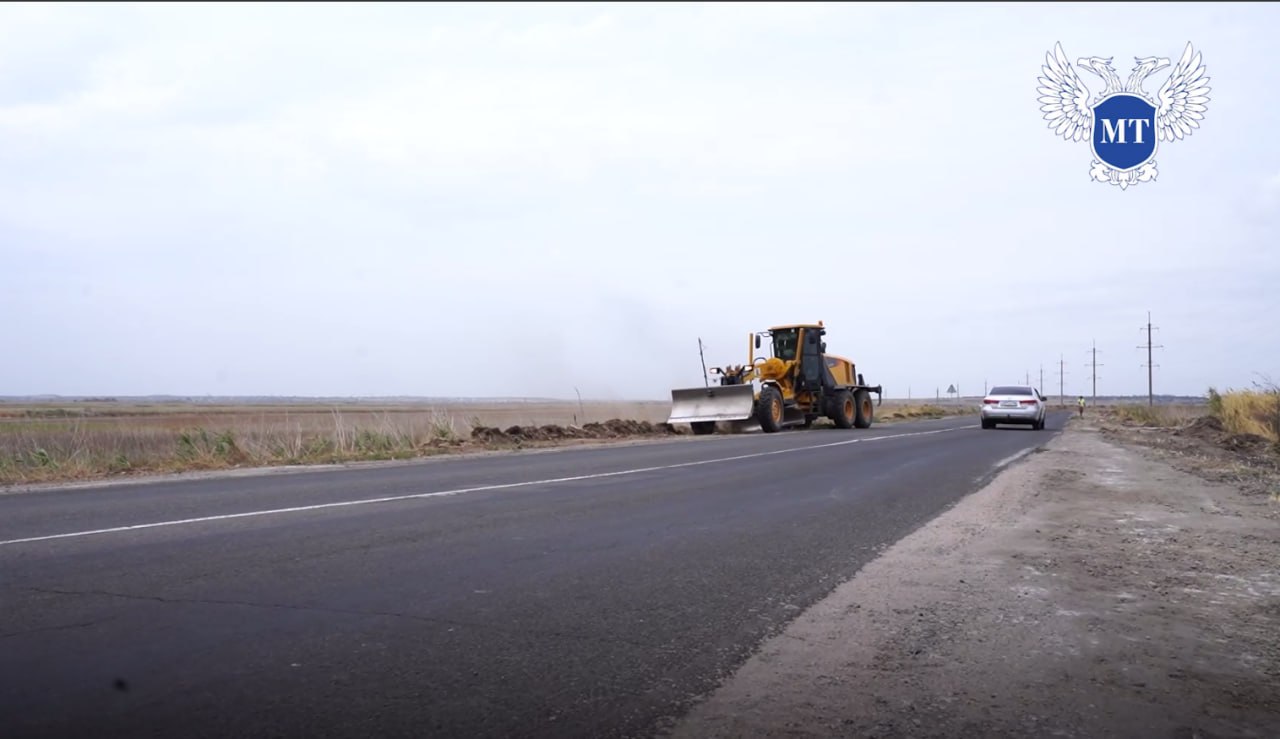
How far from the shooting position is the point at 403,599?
6.73 meters

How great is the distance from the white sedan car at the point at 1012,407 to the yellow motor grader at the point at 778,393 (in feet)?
16.3

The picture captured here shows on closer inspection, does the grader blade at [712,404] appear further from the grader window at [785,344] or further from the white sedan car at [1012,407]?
the white sedan car at [1012,407]

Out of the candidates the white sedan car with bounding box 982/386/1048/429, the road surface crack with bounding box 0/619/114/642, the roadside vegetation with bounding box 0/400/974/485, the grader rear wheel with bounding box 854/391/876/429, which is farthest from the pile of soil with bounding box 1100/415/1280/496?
the roadside vegetation with bounding box 0/400/974/485

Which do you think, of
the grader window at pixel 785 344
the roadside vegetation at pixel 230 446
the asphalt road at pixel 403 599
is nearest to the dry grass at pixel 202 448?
the roadside vegetation at pixel 230 446

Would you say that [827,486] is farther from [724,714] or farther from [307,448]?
[307,448]

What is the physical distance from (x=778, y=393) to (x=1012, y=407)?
31.2 feet

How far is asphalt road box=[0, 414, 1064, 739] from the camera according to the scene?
4.62 m

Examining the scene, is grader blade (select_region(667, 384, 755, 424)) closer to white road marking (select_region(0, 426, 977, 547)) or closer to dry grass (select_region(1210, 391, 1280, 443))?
white road marking (select_region(0, 426, 977, 547))

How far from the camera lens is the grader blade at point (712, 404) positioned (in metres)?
31.9

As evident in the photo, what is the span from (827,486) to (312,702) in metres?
10.6

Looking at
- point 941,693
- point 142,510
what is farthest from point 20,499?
point 941,693

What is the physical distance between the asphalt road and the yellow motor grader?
1800 cm

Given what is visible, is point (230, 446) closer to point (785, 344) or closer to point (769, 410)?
point (769, 410)

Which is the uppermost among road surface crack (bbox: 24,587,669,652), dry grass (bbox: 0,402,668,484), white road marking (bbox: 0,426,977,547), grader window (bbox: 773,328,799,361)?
grader window (bbox: 773,328,799,361)
